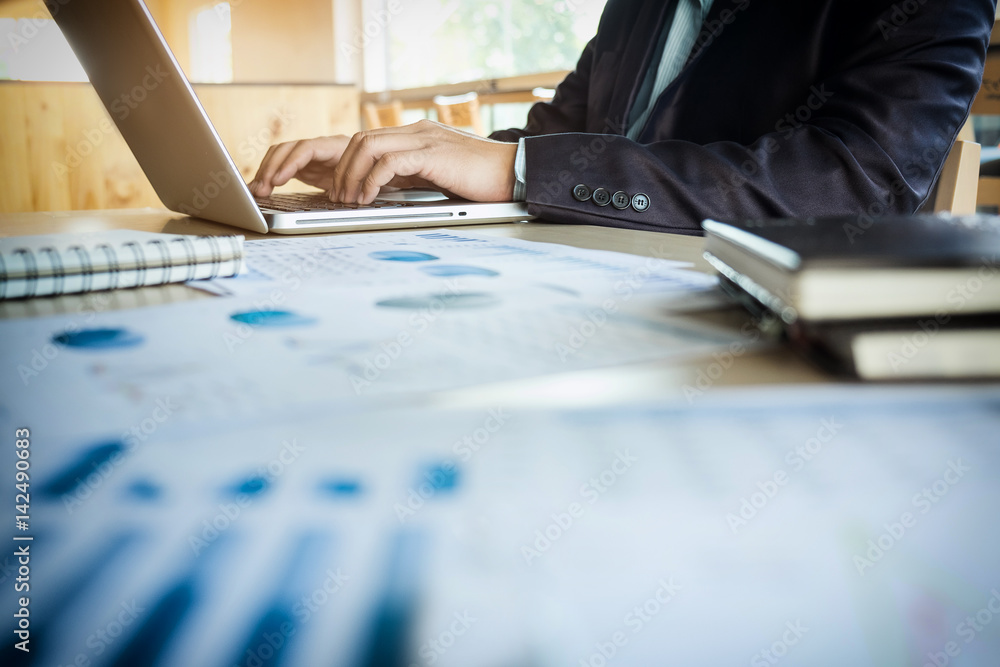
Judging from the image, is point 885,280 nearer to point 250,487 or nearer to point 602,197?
point 250,487

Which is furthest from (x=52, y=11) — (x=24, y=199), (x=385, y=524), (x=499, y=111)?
(x=499, y=111)

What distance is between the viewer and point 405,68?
696 cm

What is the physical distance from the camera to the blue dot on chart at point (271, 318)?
34cm

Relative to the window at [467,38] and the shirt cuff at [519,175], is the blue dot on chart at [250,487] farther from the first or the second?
the window at [467,38]

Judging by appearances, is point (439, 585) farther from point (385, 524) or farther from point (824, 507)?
point (824, 507)

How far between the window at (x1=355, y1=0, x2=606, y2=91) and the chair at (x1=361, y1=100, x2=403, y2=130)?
1.34m

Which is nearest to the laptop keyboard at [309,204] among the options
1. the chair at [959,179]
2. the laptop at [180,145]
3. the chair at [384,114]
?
the laptop at [180,145]

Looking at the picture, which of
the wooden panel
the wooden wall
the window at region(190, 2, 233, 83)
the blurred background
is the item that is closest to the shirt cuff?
the blurred background

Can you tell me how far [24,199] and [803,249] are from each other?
7.41 ft

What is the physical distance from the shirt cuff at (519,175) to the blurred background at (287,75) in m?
0.66

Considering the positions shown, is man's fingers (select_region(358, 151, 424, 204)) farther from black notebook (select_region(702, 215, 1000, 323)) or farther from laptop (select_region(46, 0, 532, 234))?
black notebook (select_region(702, 215, 1000, 323))

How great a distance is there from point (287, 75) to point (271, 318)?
248 inches

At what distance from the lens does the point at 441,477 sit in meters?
0.24

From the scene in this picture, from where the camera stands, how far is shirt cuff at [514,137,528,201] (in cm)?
82
